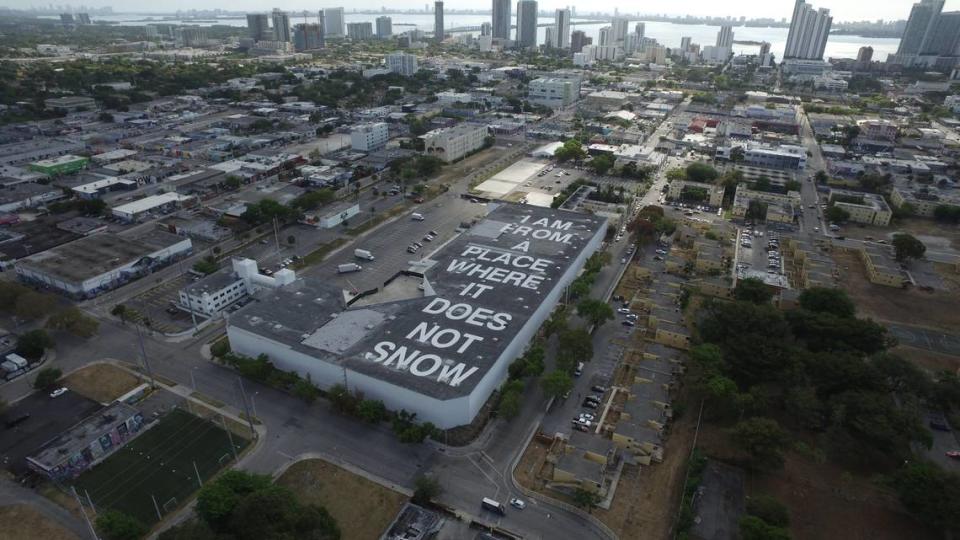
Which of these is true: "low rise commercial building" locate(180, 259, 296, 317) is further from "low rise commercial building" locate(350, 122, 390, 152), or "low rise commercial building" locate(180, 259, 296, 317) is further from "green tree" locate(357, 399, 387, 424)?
"low rise commercial building" locate(350, 122, 390, 152)

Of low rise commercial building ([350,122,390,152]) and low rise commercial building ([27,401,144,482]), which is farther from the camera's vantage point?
low rise commercial building ([350,122,390,152])

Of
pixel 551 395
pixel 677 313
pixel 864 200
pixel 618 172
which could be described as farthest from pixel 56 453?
pixel 864 200

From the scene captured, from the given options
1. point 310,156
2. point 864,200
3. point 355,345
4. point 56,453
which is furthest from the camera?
point 310,156

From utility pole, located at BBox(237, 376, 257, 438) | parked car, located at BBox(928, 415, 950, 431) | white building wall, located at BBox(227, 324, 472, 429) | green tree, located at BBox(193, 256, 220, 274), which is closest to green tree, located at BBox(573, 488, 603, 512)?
white building wall, located at BBox(227, 324, 472, 429)

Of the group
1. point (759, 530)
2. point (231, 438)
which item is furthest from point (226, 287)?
point (759, 530)

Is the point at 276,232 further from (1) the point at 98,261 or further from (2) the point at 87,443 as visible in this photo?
(2) the point at 87,443

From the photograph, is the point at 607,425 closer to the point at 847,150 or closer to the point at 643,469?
the point at 643,469
